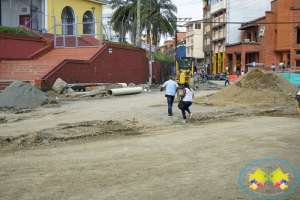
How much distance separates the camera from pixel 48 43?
3064cm

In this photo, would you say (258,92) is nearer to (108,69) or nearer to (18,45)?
(108,69)

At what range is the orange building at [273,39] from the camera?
50.2m

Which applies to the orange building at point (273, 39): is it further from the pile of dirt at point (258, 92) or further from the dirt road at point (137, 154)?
the dirt road at point (137, 154)

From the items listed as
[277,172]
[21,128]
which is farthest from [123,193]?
[21,128]

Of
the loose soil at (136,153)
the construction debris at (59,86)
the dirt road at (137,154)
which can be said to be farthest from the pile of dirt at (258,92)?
the construction debris at (59,86)

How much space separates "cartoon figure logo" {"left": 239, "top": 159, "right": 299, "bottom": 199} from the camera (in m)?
5.47

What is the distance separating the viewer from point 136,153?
8.42 meters

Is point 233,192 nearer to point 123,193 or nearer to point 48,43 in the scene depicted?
point 123,193

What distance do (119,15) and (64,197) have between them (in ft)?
130

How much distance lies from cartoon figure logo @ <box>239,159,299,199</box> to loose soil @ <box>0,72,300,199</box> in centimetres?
15

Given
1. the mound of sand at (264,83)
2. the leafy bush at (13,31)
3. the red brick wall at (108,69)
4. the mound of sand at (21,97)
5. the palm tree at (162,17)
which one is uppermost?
the palm tree at (162,17)

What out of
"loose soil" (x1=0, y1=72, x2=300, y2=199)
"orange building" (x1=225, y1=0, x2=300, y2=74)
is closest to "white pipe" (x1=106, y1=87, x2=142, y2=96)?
"loose soil" (x1=0, y1=72, x2=300, y2=199)

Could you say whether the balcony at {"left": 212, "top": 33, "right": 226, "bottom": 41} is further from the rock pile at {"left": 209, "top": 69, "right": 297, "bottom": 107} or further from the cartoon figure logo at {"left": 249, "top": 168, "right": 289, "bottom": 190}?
the cartoon figure logo at {"left": 249, "top": 168, "right": 289, "bottom": 190}

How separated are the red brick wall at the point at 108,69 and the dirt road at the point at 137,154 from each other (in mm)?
9956
